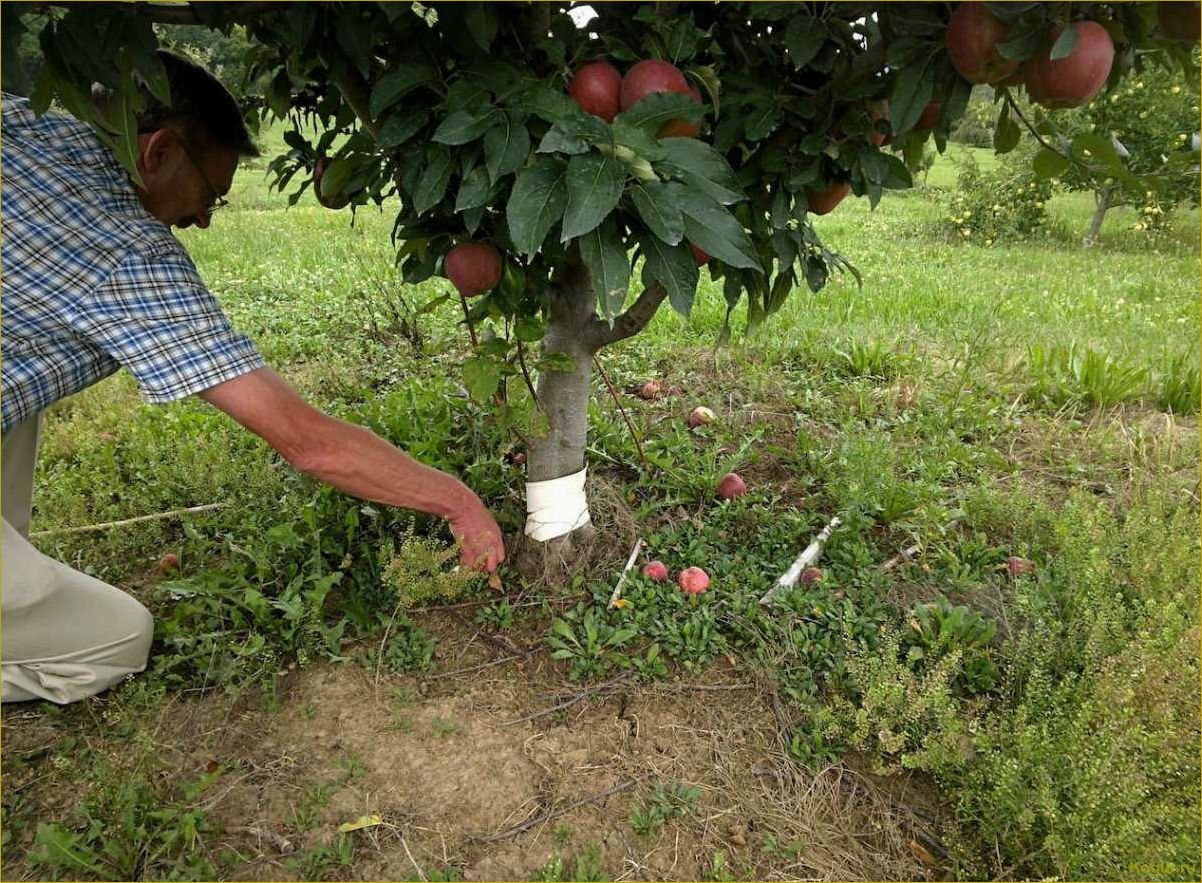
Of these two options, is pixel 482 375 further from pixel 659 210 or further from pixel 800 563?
pixel 800 563

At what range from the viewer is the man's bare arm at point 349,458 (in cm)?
162

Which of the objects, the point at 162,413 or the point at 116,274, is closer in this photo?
the point at 116,274

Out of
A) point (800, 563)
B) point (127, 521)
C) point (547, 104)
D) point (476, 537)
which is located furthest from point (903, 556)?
point (127, 521)

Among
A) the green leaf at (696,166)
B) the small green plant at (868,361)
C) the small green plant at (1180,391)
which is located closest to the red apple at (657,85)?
the green leaf at (696,166)

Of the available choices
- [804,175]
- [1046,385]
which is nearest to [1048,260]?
[1046,385]

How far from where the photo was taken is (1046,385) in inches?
125

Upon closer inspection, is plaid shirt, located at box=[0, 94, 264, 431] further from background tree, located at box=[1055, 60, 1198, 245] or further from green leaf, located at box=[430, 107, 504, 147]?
background tree, located at box=[1055, 60, 1198, 245]

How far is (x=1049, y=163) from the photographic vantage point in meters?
1.65

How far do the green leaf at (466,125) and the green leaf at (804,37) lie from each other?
48 cm

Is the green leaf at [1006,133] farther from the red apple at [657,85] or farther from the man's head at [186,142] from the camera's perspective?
the man's head at [186,142]

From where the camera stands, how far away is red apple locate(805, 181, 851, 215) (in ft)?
5.30

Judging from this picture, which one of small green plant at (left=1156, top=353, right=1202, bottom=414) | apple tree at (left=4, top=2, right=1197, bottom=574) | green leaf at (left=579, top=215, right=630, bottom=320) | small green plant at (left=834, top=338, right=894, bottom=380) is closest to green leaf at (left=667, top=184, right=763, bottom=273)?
apple tree at (left=4, top=2, right=1197, bottom=574)

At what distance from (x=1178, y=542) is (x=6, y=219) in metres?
2.63

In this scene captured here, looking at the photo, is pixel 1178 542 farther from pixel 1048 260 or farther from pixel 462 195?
pixel 1048 260
